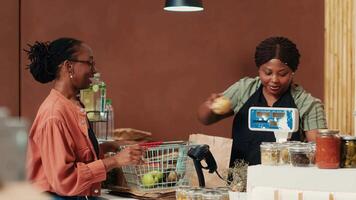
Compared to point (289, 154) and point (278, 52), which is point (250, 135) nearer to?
point (278, 52)

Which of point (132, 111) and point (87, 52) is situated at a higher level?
point (87, 52)

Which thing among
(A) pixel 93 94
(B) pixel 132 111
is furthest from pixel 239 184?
Answer: (B) pixel 132 111

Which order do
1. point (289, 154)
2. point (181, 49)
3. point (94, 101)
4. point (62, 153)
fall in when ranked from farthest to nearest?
point (181, 49)
point (94, 101)
point (62, 153)
point (289, 154)

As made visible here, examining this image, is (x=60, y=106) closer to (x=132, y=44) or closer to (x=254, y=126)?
(x=254, y=126)

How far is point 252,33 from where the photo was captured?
14.4ft

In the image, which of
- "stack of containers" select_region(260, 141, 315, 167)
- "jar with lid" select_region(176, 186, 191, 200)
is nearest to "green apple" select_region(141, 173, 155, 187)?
"jar with lid" select_region(176, 186, 191, 200)

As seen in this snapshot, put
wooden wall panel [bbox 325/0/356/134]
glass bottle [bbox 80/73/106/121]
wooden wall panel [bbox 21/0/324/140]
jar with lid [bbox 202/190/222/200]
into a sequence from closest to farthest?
jar with lid [bbox 202/190/222/200]
glass bottle [bbox 80/73/106/121]
wooden wall panel [bbox 325/0/356/134]
wooden wall panel [bbox 21/0/324/140]

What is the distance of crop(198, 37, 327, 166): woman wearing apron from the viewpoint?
2.52 metres

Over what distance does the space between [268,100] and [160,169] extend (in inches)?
22.1

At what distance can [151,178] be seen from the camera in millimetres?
2650

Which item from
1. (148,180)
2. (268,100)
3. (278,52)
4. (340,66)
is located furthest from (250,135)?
(340,66)

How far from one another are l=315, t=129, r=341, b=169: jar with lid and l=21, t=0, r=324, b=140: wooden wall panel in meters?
2.52

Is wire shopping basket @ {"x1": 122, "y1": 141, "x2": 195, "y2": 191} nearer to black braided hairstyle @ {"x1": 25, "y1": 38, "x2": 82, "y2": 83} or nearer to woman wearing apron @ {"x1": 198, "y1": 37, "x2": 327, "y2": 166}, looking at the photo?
Result: woman wearing apron @ {"x1": 198, "y1": 37, "x2": 327, "y2": 166}

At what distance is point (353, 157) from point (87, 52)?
122 centimetres
